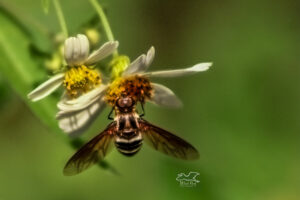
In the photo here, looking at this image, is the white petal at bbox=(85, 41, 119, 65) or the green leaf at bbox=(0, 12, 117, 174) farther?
the green leaf at bbox=(0, 12, 117, 174)

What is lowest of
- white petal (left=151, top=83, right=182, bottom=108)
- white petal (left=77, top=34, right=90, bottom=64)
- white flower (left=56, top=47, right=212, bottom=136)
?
white flower (left=56, top=47, right=212, bottom=136)

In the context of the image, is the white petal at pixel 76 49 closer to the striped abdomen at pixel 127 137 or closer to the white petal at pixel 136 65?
the white petal at pixel 136 65

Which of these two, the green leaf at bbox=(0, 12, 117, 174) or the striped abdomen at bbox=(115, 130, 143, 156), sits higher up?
the green leaf at bbox=(0, 12, 117, 174)

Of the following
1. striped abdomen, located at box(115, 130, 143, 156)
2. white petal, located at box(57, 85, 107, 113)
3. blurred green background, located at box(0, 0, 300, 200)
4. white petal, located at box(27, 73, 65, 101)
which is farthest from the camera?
blurred green background, located at box(0, 0, 300, 200)

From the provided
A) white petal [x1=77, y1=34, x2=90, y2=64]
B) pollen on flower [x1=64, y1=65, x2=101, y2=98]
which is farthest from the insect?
white petal [x1=77, y1=34, x2=90, y2=64]

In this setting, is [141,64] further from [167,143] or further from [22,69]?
[22,69]

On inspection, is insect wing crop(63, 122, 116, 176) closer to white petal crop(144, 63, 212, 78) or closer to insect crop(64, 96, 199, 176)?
insect crop(64, 96, 199, 176)

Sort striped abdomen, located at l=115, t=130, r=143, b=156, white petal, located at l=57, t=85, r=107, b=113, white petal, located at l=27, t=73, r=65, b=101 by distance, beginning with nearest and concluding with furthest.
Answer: white petal, located at l=27, t=73, r=65, b=101 → white petal, located at l=57, t=85, r=107, b=113 → striped abdomen, located at l=115, t=130, r=143, b=156
